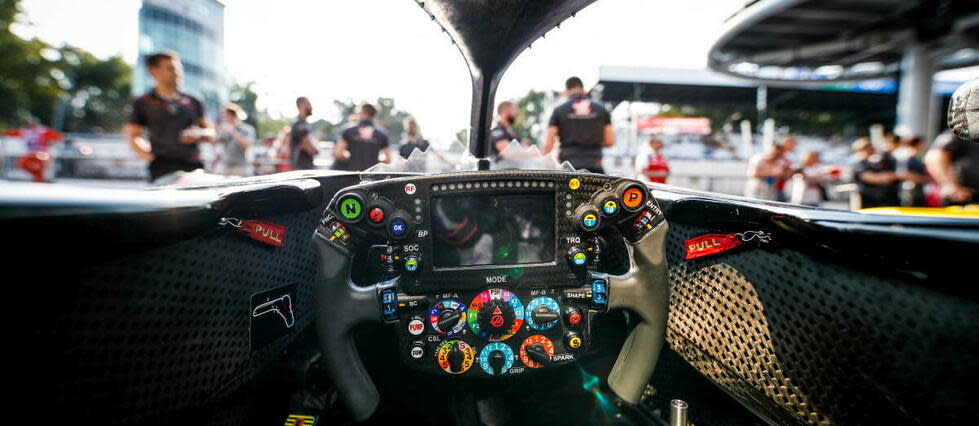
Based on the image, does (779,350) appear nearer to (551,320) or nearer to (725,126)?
(551,320)

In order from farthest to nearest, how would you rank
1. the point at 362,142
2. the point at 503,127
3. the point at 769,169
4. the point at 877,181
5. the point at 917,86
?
1. the point at 917,86
2. the point at 769,169
3. the point at 877,181
4. the point at 362,142
5. the point at 503,127

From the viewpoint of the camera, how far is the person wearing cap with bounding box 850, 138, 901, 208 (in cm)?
659

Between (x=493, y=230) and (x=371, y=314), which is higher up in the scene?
(x=493, y=230)

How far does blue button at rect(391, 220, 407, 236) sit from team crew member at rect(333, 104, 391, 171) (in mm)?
3992

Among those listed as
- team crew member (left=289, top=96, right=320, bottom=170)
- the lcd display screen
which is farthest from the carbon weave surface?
team crew member (left=289, top=96, right=320, bottom=170)

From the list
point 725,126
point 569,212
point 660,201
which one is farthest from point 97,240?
point 725,126

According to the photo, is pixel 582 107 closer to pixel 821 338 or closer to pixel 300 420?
pixel 821 338

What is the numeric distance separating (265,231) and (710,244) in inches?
57.0

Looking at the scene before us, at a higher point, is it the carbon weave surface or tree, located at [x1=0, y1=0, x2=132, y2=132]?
tree, located at [x1=0, y1=0, x2=132, y2=132]

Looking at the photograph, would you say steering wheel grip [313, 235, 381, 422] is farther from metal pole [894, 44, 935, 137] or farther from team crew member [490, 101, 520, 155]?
metal pole [894, 44, 935, 137]

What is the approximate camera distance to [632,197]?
1465mm

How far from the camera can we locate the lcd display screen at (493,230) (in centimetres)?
150

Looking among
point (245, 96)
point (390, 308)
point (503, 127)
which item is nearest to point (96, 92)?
point (245, 96)

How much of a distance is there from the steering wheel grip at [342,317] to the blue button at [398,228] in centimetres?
16
